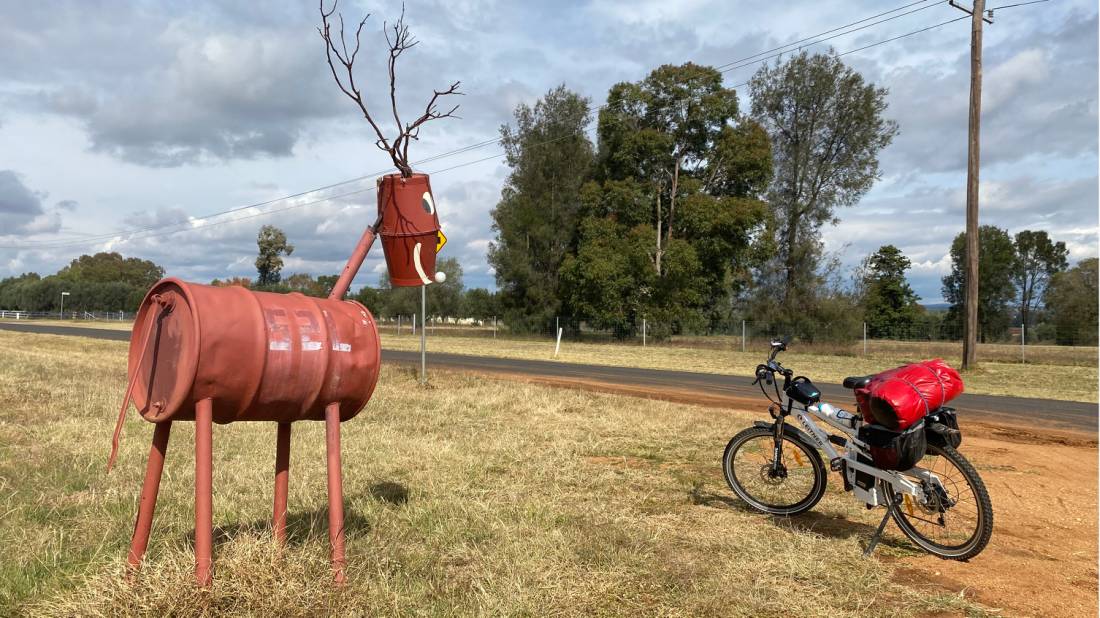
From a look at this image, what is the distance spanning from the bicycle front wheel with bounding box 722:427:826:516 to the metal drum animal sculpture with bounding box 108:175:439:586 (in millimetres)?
3184

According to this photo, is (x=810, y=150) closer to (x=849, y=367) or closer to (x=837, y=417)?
(x=849, y=367)

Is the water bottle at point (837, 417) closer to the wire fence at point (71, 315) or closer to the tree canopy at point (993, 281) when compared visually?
the tree canopy at point (993, 281)

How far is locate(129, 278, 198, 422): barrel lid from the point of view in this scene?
307 cm

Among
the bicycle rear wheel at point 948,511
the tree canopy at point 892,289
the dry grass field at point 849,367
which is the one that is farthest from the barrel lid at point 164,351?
the tree canopy at point 892,289

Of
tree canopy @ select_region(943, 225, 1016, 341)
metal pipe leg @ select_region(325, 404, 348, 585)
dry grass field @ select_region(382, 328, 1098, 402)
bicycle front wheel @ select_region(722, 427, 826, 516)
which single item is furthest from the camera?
tree canopy @ select_region(943, 225, 1016, 341)

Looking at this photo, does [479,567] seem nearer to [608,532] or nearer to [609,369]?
[608,532]

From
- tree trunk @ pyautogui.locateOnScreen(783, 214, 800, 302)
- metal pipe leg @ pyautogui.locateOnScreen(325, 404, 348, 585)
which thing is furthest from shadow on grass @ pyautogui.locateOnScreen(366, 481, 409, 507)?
tree trunk @ pyautogui.locateOnScreen(783, 214, 800, 302)

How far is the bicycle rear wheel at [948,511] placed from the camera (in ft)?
14.2

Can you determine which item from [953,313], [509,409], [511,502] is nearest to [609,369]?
[509,409]

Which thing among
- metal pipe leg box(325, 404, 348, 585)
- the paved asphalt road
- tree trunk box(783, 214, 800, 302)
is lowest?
the paved asphalt road

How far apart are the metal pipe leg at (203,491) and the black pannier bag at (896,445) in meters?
3.82

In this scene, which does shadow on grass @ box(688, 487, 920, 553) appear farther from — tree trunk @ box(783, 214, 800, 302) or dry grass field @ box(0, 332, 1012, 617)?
tree trunk @ box(783, 214, 800, 302)

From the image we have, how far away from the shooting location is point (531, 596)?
355 cm

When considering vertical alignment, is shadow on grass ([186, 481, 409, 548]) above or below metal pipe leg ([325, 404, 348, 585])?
below
